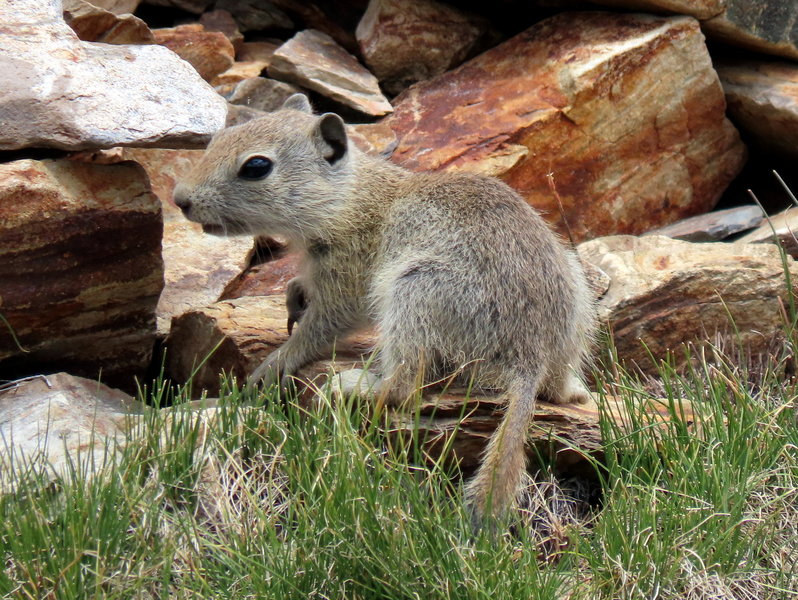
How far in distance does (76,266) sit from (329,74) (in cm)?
336

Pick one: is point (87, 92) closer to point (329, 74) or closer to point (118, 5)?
point (329, 74)

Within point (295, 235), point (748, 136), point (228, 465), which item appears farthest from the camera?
point (748, 136)

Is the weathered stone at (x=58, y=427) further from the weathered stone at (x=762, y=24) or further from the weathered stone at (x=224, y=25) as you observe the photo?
the weathered stone at (x=762, y=24)

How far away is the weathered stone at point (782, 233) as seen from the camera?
6661mm

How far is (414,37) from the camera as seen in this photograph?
8.34 meters

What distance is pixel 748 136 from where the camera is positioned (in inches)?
325

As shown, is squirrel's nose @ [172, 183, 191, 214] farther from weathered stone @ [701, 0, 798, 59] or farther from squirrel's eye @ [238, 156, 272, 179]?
weathered stone @ [701, 0, 798, 59]

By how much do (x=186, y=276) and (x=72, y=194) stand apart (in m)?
1.75

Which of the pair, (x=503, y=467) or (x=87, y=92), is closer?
(x=503, y=467)

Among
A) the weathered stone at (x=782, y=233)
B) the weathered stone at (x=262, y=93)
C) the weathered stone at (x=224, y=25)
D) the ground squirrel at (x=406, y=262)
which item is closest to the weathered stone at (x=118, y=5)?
the weathered stone at (x=224, y=25)

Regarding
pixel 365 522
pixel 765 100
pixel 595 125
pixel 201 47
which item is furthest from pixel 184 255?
pixel 765 100

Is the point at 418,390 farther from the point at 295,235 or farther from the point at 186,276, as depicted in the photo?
the point at 186,276

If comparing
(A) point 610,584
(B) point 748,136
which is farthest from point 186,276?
(B) point 748,136

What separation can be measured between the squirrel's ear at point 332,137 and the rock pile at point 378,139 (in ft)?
1.98
